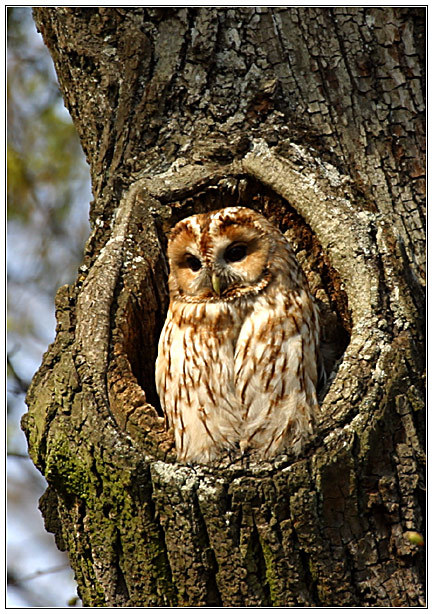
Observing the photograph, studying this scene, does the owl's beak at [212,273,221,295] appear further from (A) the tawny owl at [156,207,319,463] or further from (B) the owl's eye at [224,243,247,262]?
(B) the owl's eye at [224,243,247,262]

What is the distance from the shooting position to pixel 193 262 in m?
3.41

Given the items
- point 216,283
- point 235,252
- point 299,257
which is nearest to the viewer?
point 216,283

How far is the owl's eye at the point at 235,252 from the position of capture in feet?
11.0

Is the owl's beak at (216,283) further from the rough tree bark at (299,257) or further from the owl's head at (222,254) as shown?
the rough tree bark at (299,257)

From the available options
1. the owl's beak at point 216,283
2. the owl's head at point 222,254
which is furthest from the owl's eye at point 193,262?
the owl's beak at point 216,283

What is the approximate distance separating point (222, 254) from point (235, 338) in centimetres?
39

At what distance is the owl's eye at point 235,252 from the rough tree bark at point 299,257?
0.75 ft

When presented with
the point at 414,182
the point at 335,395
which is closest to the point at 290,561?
the point at 335,395

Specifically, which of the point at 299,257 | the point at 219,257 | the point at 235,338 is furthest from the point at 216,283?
the point at 299,257

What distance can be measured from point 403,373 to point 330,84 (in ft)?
4.58

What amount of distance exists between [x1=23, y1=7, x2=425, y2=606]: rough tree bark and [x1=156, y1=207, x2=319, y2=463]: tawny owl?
5.3 inches

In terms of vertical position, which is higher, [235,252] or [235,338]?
[235,252]

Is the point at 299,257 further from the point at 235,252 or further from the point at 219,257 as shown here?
the point at 219,257

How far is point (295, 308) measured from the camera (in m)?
3.26
